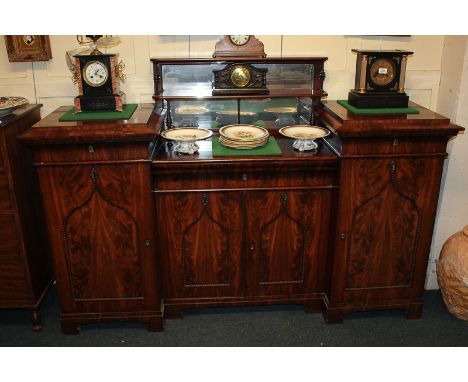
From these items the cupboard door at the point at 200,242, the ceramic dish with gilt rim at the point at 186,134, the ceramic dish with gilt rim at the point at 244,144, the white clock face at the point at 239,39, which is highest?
the white clock face at the point at 239,39

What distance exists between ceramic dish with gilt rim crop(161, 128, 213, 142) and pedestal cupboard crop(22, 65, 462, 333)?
0.30 ft

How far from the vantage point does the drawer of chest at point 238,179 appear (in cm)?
247

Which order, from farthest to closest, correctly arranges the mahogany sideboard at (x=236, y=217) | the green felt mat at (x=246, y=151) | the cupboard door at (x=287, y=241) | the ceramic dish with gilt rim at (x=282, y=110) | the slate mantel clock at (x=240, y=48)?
the ceramic dish with gilt rim at (x=282, y=110), the slate mantel clock at (x=240, y=48), the cupboard door at (x=287, y=241), the green felt mat at (x=246, y=151), the mahogany sideboard at (x=236, y=217)

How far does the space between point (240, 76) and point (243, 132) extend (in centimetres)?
36

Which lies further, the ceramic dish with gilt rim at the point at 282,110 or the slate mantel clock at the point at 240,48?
the ceramic dish with gilt rim at the point at 282,110

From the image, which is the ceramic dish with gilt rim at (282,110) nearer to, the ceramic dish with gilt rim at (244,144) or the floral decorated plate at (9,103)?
the ceramic dish with gilt rim at (244,144)

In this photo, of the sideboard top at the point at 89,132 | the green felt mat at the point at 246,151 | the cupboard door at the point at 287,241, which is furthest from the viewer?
the cupboard door at the point at 287,241

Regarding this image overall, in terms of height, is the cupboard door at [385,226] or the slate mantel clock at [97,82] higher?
the slate mantel clock at [97,82]

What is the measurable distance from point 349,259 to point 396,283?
1.21 feet

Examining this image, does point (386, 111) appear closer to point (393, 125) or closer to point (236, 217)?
point (393, 125)

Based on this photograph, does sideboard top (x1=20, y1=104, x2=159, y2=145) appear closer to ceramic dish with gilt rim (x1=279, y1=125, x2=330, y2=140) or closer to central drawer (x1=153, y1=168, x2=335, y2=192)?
central drawer (x1=153, y1=168, x2=335, y2=192)

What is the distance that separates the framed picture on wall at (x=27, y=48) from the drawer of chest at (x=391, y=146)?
193 cm

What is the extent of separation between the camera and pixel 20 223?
254cm

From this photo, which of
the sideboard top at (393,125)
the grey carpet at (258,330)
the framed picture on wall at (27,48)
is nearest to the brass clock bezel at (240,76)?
the sideboard top at (393,125)
